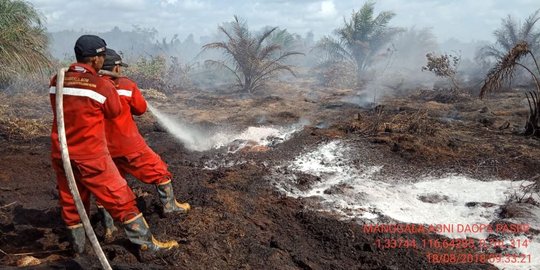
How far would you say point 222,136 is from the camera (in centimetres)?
796

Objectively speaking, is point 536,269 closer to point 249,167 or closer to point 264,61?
point 249,167

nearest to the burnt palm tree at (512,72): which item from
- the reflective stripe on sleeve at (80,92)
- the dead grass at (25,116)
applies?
the reflective stripe on sleeve at (80,92)

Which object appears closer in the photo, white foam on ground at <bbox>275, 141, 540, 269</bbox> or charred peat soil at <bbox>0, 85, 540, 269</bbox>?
charred peat soil at <bbox>0, 85, 540, 269</bbox>

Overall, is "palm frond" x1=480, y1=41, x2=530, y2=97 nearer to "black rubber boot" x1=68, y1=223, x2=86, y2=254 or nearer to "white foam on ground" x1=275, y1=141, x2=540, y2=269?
"white foam on ground" x1=275, y1=141, x2=540, y2=269

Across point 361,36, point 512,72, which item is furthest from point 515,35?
point 512,72

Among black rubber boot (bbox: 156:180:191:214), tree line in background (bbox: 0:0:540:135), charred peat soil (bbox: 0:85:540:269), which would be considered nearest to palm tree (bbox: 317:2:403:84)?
tree line in background (bbox: 0:0:540:135)

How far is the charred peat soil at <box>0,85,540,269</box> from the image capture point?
3.09 metres

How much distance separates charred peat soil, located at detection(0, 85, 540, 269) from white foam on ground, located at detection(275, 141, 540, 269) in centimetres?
26

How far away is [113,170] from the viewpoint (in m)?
2.79

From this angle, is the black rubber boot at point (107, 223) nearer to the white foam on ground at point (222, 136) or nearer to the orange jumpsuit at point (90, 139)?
the orange jumpsuit at point (90, 139)

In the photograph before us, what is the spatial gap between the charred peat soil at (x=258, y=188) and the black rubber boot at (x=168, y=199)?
0.10 metres

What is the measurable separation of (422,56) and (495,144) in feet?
79.4

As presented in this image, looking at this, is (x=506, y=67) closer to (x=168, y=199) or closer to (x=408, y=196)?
(x=408, y=196)

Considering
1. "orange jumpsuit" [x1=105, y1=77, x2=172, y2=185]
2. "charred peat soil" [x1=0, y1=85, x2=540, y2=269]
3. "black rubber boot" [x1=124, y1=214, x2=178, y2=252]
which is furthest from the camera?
"orange jumpsuit" [x1=105, y1=77, x2=172, y2=185]
